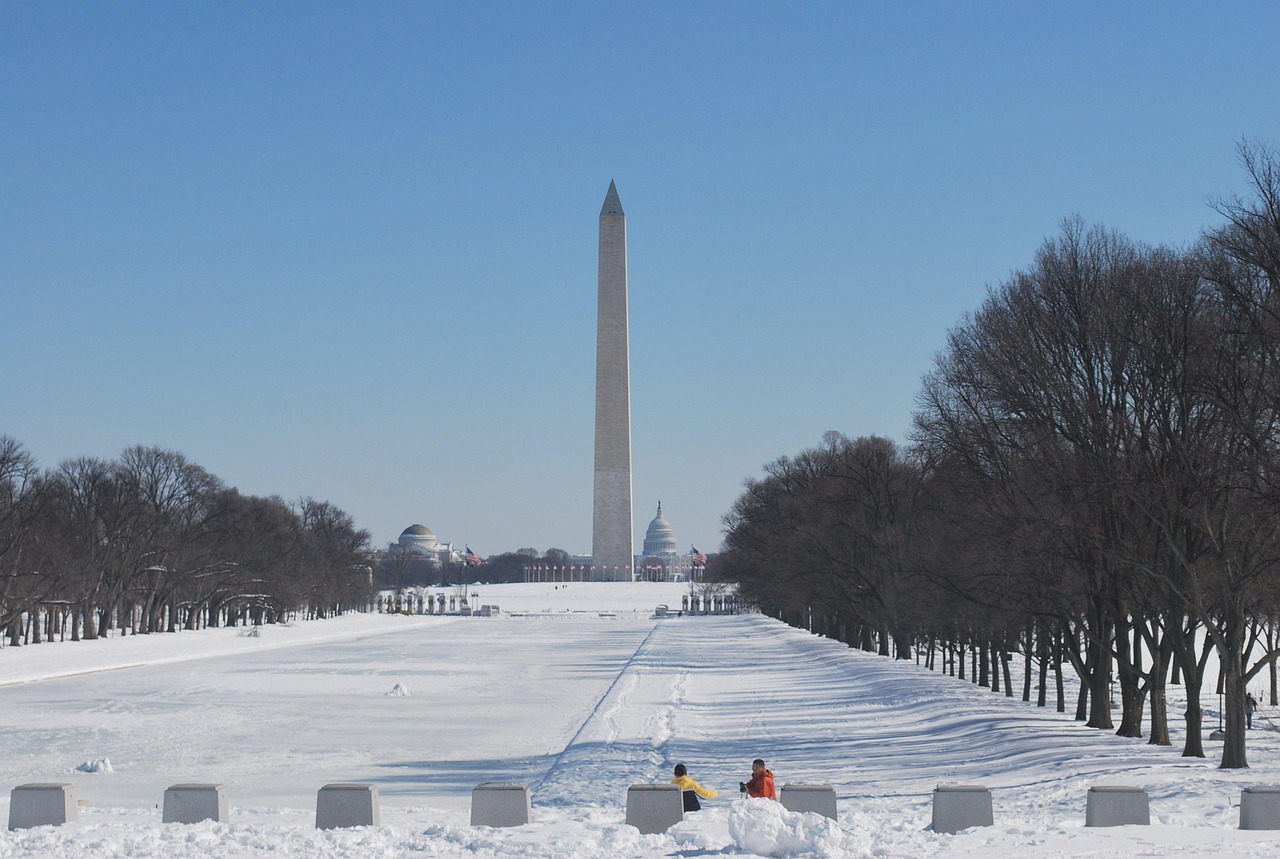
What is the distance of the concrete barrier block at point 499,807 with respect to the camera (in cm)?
1405

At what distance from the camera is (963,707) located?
97.8 ft

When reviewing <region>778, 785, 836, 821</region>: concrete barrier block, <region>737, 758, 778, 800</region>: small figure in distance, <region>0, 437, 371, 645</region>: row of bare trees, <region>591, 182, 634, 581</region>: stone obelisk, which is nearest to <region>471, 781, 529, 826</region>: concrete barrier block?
<region>737, 758, 778, 800</region>: small figure in distance

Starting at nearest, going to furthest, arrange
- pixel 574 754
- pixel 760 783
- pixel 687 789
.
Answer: pixel 760 783 → pixel 687 789 → pixel 574 754

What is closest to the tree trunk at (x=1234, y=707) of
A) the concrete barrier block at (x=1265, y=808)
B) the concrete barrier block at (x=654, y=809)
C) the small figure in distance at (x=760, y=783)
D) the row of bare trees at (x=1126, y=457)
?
the row of bare trees at (x=1126, y=457)

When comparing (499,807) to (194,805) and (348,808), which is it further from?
(194,805)

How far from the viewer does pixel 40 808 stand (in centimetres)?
1393

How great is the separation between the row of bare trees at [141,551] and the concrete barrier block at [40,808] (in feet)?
145

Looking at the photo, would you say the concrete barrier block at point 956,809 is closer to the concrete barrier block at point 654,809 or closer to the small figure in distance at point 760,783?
the small figure in distance at point 760,783

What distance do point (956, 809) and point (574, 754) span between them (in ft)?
32.1

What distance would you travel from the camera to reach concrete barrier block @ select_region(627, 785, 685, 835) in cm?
1380

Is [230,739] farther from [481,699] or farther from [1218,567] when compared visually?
[1218,567]

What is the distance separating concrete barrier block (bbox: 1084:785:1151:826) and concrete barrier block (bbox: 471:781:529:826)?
5.41 metres

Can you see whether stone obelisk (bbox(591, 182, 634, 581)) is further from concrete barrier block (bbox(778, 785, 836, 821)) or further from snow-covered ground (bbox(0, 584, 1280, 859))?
concrete barrier block (bbox(778, 785, 836, 821))

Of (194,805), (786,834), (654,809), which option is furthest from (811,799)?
(194,805)
